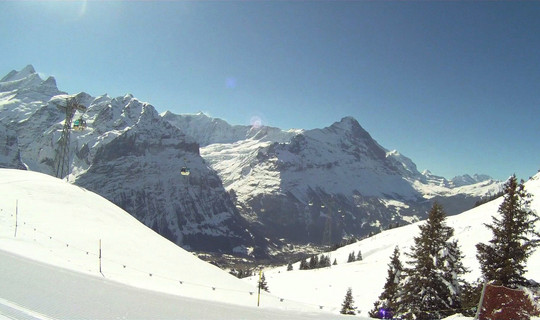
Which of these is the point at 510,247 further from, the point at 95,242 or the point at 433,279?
the point at 95,242

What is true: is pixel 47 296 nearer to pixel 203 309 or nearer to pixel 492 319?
pixel 203 309

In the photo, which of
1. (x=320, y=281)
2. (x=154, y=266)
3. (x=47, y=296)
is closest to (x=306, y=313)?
(x=47, y=296)

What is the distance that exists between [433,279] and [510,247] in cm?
556

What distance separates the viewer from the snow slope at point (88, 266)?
28.4 ft

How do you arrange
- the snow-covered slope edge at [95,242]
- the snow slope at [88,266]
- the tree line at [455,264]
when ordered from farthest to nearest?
the tree line at [455,264] → the snow-covered slope edge at [95,242] → the snow slope at [88,266]

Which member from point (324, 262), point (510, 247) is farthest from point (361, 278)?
point (510, 247)

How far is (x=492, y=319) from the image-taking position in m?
11.8

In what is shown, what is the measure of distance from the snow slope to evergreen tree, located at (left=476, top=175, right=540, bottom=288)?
44.1ft

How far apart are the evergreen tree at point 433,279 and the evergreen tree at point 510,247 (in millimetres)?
2156

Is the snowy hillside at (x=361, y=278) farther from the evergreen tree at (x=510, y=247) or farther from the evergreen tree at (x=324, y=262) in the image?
the evergreen tree at (x=324, y=262)

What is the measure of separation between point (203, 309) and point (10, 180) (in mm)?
36601

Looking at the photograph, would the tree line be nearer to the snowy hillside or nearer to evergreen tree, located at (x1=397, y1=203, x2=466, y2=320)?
evergreen tree, located at (x1=397, y1=203, x2=466, y2=320)

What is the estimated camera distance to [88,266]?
56.6 ft

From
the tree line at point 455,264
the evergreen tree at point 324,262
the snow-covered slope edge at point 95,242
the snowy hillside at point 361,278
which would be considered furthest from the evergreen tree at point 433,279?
the evergreen tree at point 324,262
